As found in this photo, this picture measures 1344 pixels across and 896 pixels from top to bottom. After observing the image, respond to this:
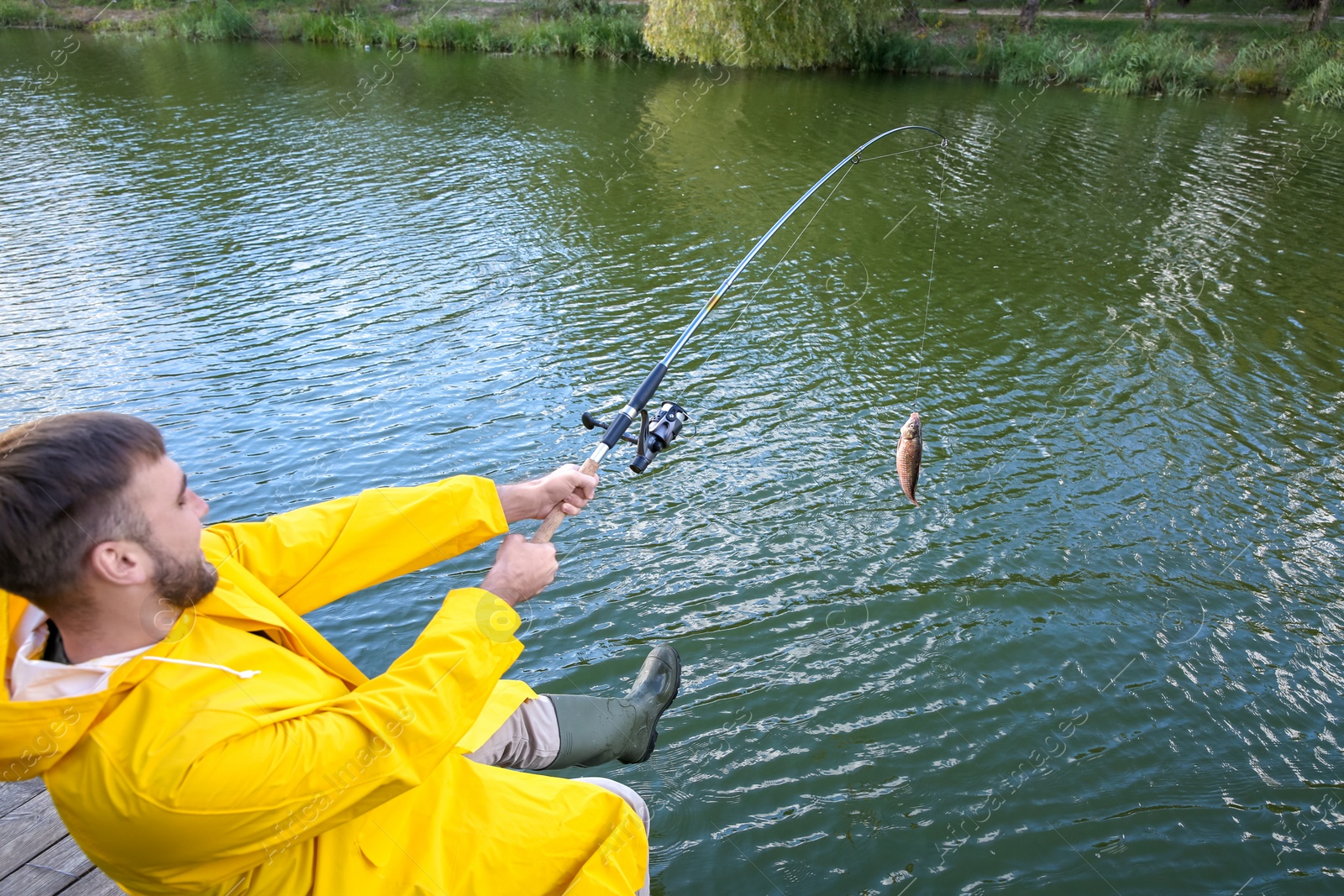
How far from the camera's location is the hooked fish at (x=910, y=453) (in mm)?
4727

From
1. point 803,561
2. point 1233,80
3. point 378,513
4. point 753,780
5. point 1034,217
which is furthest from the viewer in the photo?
point 1233,80

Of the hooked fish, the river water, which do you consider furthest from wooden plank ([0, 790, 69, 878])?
the hooked fish

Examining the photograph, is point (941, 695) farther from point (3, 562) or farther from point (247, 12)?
point (247, 12)

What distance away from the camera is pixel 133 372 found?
7895 mm

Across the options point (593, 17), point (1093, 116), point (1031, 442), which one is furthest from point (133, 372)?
point (593, 17)

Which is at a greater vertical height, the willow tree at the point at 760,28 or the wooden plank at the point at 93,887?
the willow tree at the point at 760,28

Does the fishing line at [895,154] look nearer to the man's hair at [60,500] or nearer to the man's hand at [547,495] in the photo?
the man's hand at [547,495]

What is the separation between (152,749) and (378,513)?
896 millimetres

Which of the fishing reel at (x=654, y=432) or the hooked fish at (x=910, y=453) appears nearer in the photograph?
the fishing reel at (x=654, y=432)

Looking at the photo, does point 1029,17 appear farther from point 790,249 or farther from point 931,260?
point 790,249

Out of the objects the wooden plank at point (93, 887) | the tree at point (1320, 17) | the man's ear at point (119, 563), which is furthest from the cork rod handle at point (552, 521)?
the tree at point (1320, 17)

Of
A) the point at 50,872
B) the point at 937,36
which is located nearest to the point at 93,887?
the point at 50,872

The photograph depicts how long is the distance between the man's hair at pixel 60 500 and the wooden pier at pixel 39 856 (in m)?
1.55

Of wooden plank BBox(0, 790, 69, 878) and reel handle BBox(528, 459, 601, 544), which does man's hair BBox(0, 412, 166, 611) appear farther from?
wooden plank BBox(0, 790, 69, 878)
